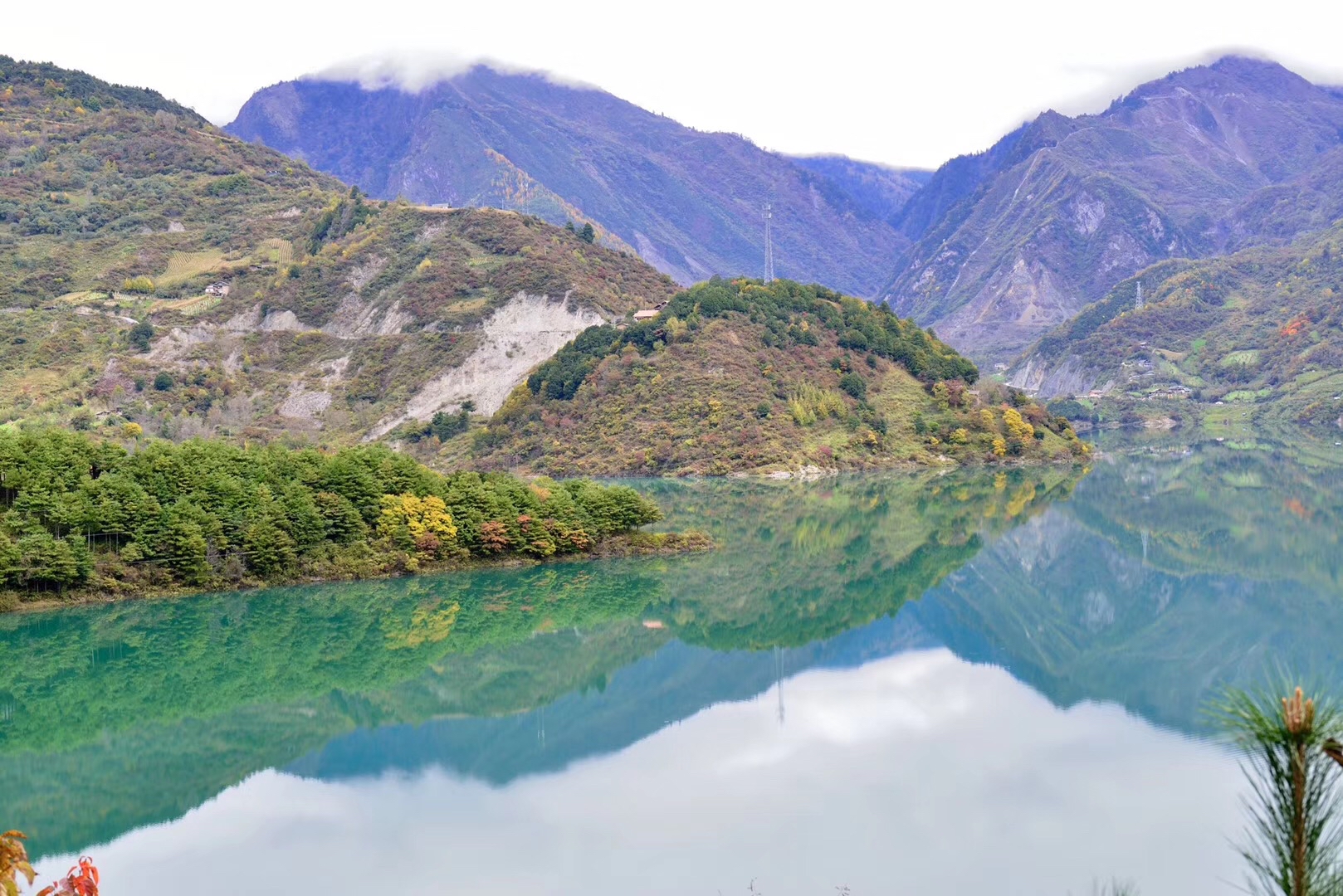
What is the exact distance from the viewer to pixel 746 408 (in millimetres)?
83312

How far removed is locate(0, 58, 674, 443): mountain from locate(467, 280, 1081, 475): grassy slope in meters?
12.4

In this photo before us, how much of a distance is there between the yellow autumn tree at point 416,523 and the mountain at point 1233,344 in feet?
361

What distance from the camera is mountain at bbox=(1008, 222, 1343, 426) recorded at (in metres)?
142

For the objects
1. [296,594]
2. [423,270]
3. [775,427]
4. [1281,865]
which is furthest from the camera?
[423,270]

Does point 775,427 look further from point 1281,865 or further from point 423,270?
point 1281,865

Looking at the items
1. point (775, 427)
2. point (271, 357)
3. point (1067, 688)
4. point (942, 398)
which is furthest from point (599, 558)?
point (271, 357)

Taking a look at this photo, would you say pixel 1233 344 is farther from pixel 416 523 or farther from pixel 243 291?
pixel 416 523

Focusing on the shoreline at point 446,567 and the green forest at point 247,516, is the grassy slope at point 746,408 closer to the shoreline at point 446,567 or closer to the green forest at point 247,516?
the shoreline at point 446,567

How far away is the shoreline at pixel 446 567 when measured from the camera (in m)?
35.1

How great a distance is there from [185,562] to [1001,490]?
45.8 m

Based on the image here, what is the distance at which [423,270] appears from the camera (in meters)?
112

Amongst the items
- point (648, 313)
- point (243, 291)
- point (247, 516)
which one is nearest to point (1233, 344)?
point (648, 313)

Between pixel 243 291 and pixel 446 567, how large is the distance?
76.1 m

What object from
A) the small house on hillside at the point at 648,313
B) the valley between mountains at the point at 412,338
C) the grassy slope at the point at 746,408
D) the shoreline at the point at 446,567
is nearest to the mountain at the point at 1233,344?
the valley between mountains at the point at 412,338
